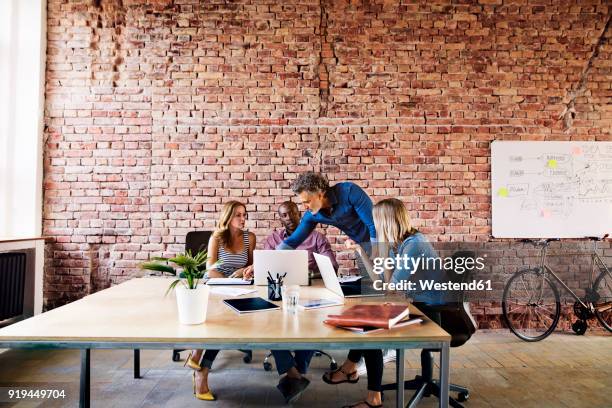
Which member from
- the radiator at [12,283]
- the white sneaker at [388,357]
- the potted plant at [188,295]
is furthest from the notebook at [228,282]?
the radiator at [12,283]

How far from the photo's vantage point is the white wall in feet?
14.6

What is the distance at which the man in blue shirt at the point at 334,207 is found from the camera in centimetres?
324

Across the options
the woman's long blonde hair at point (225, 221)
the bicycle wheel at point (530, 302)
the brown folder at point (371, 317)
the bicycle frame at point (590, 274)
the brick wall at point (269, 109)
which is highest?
the brick wall at point (269, 109)

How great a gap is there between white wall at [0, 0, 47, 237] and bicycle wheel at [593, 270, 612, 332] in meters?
5.79

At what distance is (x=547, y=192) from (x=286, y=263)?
3298mm

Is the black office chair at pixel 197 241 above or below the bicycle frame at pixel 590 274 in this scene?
above

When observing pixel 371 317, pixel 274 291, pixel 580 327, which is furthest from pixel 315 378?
pixel 580 327

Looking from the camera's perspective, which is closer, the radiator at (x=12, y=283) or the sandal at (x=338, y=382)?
the sandal at (x=338, y=382)

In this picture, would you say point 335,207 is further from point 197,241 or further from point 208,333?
point 208,333

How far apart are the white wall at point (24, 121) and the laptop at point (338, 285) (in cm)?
346

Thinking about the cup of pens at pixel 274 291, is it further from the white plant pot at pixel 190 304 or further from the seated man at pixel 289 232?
the seated man at pixel 289 232

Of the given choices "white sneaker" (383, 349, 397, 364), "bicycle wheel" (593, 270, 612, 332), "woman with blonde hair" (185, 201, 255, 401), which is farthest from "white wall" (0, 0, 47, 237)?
"bicycle wheel" (593, 270, 612, 332)

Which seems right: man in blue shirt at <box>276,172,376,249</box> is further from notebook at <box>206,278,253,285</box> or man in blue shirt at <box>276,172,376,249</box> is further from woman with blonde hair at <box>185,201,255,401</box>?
notebook at <box>206,278,253,285</box>

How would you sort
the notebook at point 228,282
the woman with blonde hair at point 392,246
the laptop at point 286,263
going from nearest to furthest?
the woman with blonde hair at point 392,246 < the laptop at point 286,263 < the notebook at point 228,282
